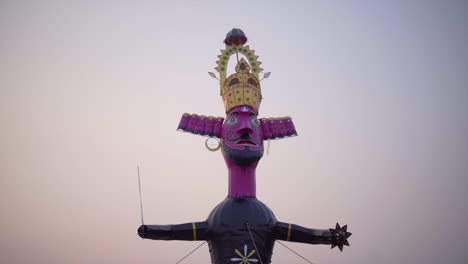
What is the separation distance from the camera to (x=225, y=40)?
12.7m

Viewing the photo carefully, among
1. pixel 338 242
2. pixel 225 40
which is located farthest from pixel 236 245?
pixel 225 40

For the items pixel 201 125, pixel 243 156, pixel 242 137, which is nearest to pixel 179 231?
pixel 243 156

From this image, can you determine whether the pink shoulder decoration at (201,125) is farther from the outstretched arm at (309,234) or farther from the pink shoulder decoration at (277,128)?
the outstretched arm at (309,234)

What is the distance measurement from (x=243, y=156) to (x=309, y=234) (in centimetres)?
218

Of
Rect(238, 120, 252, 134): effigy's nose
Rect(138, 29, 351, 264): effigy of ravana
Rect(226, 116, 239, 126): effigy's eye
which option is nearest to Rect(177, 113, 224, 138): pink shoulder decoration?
Rect(138, 29, 351, 264): effigy of ravana

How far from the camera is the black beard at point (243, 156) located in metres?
11.0

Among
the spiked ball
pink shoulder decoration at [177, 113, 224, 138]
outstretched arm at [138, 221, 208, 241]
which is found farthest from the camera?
the spiked ball

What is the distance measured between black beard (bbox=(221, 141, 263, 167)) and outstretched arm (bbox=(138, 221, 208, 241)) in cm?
149

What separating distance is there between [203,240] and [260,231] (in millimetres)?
1241

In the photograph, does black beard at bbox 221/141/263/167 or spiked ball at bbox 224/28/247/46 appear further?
spiked ball at bbox 224/28/247/46

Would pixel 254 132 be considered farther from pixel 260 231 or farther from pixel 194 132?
pixel 260 231

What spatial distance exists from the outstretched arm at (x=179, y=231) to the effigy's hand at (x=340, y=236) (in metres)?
2.69

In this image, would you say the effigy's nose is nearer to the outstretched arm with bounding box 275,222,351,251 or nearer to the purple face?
the purple face

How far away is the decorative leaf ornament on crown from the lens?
1170 centimetres
